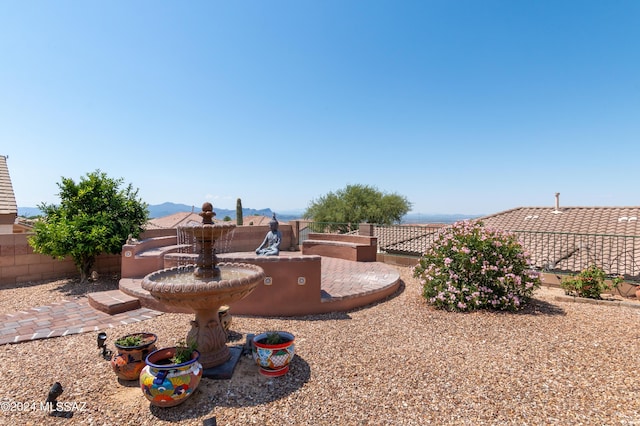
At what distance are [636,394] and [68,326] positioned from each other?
340 inches

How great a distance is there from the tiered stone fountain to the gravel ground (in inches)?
18.2

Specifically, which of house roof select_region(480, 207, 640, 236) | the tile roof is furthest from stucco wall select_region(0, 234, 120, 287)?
house roof select_region(480, 207, 640, 236)

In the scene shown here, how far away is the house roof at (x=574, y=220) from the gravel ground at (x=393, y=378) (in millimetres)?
9938

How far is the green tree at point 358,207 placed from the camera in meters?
37.3

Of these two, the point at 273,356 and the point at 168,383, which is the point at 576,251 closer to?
the point at 273,356

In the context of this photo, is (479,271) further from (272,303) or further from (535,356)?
(272,303)

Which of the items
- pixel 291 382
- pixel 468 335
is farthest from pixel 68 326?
pixel 468 335

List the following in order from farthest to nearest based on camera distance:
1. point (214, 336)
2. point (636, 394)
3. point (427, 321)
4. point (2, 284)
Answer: point (2, 284)
point (427, 321)
point (214, 336)
point (636, 394)

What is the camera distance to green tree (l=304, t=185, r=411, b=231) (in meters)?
37.3

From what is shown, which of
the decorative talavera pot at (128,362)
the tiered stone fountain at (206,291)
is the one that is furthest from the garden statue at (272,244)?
the decorative talavera pot at (128,362)

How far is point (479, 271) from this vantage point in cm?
697

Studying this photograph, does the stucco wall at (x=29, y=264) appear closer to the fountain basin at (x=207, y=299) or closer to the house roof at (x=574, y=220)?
the fountain basin at (x=207, y=299)

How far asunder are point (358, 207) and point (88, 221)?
31.0m

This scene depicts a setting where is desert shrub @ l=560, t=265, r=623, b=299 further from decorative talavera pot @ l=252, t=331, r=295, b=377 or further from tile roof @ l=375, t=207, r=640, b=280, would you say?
decorative talavera pot @ l=252, t=331, r=295, b=377
